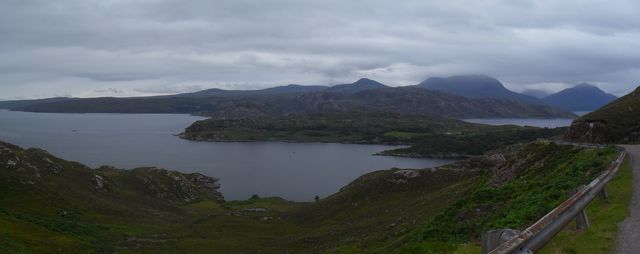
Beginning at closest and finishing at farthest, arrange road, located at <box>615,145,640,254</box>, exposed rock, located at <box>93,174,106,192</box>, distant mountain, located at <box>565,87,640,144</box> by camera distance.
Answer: road, located at <box>615,145,640,254</box> → distant mountain, located at <box>565,87,640,144</box> → exposed rock, located at <box>93,174,106,192</box>

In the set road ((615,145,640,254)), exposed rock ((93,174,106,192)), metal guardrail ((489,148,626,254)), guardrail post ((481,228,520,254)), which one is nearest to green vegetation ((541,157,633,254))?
road ((615,145,640,254))

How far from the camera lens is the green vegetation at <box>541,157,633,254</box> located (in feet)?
40.6

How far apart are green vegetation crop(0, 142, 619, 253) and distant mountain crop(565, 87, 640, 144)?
11.5 m

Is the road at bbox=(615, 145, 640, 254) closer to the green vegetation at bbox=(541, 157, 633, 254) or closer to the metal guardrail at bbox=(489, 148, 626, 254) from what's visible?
the green vegetation at bbox=(541, 157, 633, 254)

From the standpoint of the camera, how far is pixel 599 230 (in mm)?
14023

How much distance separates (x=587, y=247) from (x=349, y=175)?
158299mm

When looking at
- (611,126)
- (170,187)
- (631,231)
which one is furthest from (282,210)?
(631,231)

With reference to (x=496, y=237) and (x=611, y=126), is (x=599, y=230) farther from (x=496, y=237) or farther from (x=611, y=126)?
(x=611, y=126)

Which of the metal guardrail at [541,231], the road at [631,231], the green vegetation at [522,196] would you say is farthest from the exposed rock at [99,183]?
the metal guardrail at [541,231]

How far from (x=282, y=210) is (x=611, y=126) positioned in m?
57.8

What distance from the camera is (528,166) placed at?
4247 cm

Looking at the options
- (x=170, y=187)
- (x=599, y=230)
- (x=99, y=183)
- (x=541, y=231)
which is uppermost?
(x=541, y=231)

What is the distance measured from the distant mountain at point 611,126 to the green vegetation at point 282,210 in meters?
11.5

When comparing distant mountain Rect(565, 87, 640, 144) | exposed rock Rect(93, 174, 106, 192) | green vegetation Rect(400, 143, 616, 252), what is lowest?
exposed rock Rect(93, 174, 106, 192)
